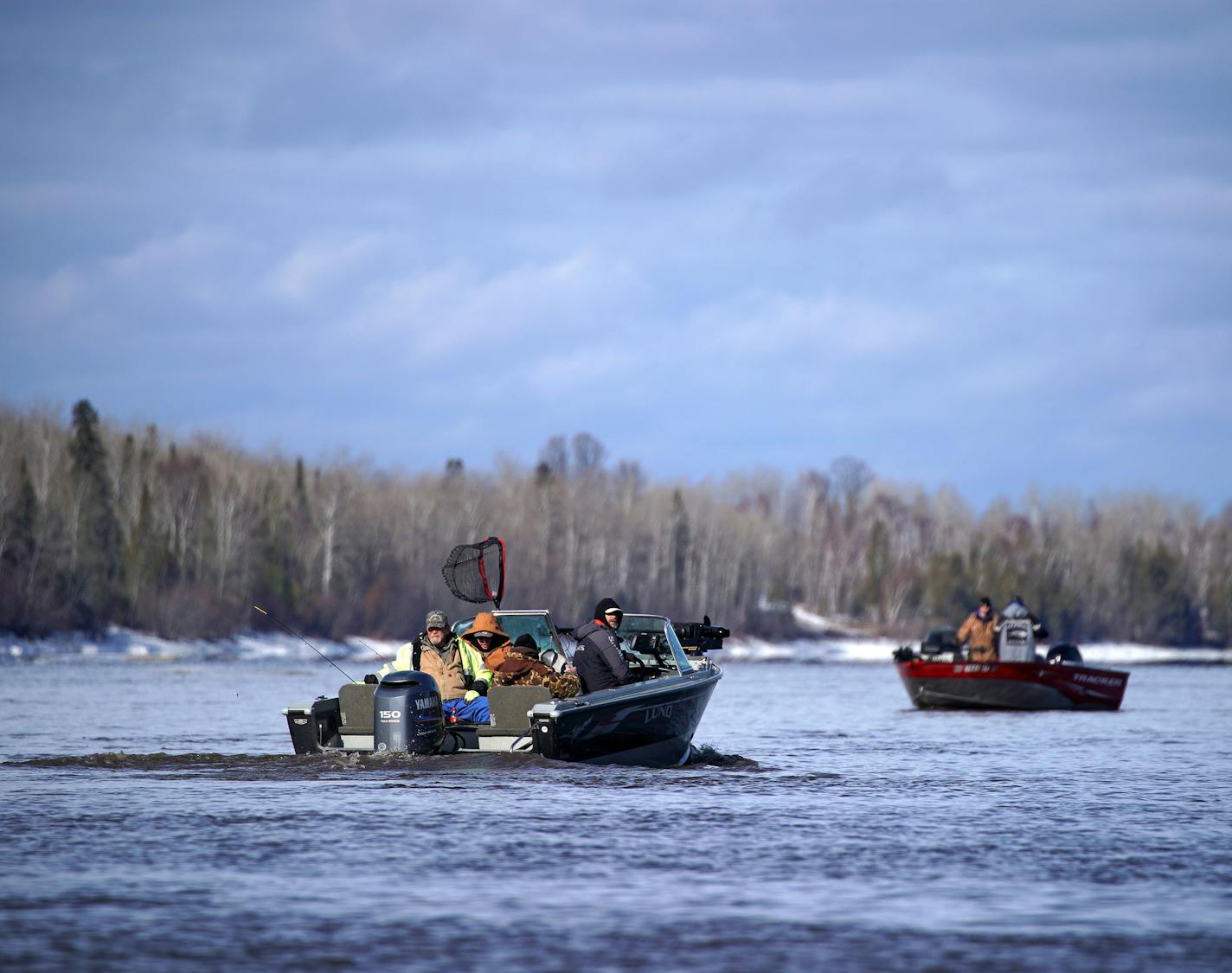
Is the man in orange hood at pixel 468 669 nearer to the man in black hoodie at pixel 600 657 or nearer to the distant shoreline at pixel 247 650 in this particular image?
the man in black hoodie at pixel 600 657

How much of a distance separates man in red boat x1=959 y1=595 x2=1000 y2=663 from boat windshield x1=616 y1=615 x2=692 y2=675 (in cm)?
1550

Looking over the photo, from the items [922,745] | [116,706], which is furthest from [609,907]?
[116,706]

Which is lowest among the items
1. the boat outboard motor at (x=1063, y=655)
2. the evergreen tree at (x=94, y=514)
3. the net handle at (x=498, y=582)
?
the boat outboard motor at (x=1063, y=655)

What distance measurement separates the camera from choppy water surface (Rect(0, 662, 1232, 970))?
30.4 ft

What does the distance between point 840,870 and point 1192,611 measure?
448 feet

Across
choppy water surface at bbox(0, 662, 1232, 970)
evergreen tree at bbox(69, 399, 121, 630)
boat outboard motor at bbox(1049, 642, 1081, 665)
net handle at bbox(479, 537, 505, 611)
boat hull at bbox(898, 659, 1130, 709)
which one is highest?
evergreen tree at bbox(69, 399, 121, 630)

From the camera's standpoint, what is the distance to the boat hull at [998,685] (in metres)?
34.9

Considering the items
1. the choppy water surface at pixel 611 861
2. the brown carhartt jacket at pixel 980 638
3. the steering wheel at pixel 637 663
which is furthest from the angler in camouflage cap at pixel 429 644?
the brown carhartt jacket at pixel 980 638

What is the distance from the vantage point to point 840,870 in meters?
12.1

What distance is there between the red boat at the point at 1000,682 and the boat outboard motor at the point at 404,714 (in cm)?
2001

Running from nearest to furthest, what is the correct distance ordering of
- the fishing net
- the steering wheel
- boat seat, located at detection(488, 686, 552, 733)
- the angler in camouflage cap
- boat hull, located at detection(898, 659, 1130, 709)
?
boat seat, located at detection(488, 686, 552, 733), the angler in camouflage cap, the fishing net, the steering wheel, boat hull, located at detection(898, 659, 1130, 709)

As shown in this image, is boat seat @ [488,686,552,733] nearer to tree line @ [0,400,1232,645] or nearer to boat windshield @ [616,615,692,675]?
boat windshield @ [616,615,692,675]

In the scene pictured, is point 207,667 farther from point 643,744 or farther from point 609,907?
point 609,907

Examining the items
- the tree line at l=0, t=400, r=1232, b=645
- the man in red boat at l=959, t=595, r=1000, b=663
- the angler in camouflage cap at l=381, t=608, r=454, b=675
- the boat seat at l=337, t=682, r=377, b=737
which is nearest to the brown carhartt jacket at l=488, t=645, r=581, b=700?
the angler in camouflage cap at l=381, t=608, r=454, b=675
